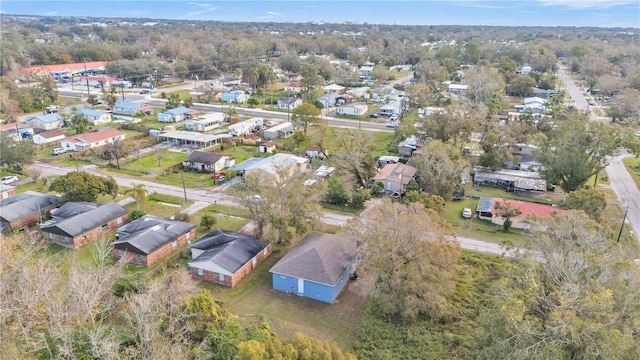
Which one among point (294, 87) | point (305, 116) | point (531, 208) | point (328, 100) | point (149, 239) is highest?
point (305, 116)

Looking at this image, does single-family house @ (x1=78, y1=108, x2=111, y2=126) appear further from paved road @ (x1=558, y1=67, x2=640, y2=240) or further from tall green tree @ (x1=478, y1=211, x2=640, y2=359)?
paved road @ (x1=558, y1=67, x2=640, y2=240)

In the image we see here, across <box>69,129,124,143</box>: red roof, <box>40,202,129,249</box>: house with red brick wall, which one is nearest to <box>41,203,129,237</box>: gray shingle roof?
<box>40,202,129,249</box>: house with red brick wall

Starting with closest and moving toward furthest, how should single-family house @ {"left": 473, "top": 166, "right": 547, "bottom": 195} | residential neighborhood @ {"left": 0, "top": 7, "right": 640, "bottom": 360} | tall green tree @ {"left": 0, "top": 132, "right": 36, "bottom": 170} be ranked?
residential neighborhood @ {"left": 0, "top": 7, "right": 640, "bottom": 360}
single-family house @ {"left": 473, "top": 166, "right": 547, "bottom": 195}
tall green tree @ {"left": 0, "top": 132, "right": 36, "bottom": 170}

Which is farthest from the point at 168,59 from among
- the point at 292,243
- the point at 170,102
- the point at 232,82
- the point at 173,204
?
the point at 292,243

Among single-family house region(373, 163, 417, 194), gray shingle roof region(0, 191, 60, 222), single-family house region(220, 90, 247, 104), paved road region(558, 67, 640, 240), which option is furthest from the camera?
single-family house region(220, 90, 247, 104)

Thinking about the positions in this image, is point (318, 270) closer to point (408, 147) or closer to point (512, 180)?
point (512, 180)

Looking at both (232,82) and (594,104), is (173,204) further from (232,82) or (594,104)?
(594,104)

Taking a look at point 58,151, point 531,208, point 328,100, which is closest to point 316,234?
point 531,208
